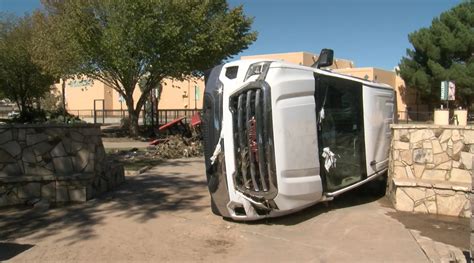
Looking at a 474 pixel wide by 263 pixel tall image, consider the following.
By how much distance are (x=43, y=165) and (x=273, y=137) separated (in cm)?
407

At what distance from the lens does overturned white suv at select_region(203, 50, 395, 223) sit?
6570 mm

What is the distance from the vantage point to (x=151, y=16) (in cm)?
2083

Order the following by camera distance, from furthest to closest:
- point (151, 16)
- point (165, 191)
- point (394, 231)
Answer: point (151, 16), point (165, 191), point (394, 231)

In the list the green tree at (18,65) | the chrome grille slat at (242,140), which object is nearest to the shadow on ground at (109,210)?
the chrome grille slat at (242,140)

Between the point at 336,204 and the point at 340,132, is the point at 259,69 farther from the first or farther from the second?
the point at 336,204

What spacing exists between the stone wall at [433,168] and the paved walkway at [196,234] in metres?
0.45

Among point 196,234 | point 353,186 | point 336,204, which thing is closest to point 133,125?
point 336,204

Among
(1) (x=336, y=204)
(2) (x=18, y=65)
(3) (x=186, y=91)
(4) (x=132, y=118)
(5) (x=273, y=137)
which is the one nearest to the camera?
(5) (x=273, y=137)

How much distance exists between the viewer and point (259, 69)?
6793 mm

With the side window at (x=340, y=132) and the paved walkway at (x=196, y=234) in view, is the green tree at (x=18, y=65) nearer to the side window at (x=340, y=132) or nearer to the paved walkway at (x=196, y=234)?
the paved walkway at (x=196, y=234)

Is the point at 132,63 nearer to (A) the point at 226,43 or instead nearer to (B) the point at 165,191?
(A) the point at 226,43

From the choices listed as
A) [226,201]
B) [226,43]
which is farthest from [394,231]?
[226,43]

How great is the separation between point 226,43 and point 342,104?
1661 cm

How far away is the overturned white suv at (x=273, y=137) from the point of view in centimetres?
657
